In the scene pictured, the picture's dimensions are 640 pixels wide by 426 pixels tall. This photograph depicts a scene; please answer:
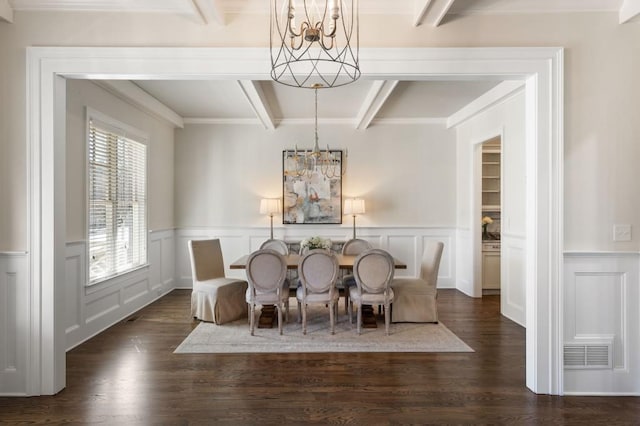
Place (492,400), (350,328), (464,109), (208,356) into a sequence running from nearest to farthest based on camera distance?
(492,400), (208,356), (350,328), (464,109)

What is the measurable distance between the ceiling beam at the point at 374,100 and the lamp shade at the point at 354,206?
1261mm

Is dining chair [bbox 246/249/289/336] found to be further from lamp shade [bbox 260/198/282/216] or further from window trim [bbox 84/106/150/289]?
lamp shade [bbox 260/198/282/216]

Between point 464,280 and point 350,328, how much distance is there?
2.79 metres

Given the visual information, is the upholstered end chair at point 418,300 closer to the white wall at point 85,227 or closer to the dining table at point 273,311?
the dining table at point 273,311

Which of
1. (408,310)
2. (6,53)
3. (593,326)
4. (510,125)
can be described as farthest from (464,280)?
(6,53)

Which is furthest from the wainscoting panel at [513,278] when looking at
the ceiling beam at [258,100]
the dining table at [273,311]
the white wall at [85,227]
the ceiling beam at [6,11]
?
the ceiling beam at [6,11]

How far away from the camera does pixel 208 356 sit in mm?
3578

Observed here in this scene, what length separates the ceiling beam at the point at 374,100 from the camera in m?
4.48

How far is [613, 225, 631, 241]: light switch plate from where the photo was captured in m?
2.84

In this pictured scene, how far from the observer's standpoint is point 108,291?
176 inches

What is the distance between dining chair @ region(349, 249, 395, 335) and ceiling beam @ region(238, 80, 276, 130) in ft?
7.44

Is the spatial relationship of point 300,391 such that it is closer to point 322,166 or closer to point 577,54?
point 577,54

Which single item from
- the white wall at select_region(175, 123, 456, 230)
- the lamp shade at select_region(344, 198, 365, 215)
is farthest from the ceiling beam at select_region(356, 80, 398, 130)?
the lamp shade at select_region(344, 198, 365, 215)

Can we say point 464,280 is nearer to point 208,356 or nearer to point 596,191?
point 596,191
